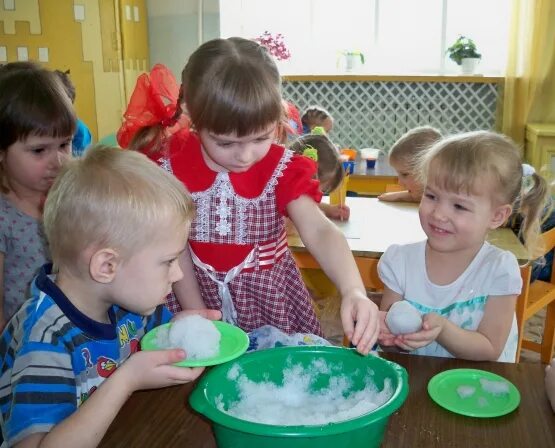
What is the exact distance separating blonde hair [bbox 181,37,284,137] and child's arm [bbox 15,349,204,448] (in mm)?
528

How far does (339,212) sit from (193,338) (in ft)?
5.02

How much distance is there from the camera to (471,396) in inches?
35.1

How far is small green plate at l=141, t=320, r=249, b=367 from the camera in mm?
754

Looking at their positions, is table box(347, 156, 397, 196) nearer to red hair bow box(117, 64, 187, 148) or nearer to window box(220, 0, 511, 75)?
window box(220, 0, 511, 75)

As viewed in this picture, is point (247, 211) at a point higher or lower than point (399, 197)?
higher

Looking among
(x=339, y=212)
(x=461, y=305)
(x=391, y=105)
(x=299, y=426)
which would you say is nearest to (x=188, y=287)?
(x=461, y=305)

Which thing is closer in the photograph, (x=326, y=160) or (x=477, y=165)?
(x=477, y=165)

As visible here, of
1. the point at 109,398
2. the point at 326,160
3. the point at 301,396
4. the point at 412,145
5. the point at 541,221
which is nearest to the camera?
the point at 109,398

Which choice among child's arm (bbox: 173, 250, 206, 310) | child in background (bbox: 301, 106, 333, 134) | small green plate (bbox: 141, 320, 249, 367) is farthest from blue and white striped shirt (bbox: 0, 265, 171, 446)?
child in background (bbox: 301, 106, 333, 134)

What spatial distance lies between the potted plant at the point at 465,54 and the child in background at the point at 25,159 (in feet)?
10.7

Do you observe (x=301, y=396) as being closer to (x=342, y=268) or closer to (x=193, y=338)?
(x=193, y=338)

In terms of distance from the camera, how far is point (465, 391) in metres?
0.90

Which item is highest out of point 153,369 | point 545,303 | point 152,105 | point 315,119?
point 152,105

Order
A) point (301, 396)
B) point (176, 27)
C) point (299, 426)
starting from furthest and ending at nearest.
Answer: point (176, 27)
point (301, 396)
point (299, 426)
